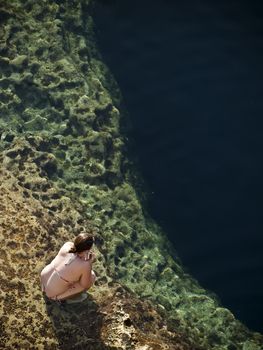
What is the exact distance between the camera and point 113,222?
7520 mm

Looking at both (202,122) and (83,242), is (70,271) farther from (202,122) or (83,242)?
(202,122)

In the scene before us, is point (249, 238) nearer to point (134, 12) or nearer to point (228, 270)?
point (228, 270)

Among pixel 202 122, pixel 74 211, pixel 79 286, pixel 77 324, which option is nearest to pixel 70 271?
pixel 79 286

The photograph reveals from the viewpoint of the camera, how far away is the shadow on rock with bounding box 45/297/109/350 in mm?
4918

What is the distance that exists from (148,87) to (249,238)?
539 centimetres

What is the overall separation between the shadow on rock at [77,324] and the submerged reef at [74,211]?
13mm

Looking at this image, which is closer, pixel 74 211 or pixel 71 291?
pixel 71 291

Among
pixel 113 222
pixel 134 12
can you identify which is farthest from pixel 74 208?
pixel 134 12

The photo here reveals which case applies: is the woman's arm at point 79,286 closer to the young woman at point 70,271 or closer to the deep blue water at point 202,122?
the young woman at point 70,271

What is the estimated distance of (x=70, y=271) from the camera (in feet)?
15.8

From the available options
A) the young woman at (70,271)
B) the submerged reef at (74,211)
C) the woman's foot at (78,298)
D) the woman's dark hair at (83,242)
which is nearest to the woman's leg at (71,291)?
the young woman at (70,271)

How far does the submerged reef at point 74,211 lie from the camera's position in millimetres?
5113

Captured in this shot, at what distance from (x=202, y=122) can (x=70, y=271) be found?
8711mm

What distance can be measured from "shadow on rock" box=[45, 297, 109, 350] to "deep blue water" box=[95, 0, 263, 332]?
4.78m
